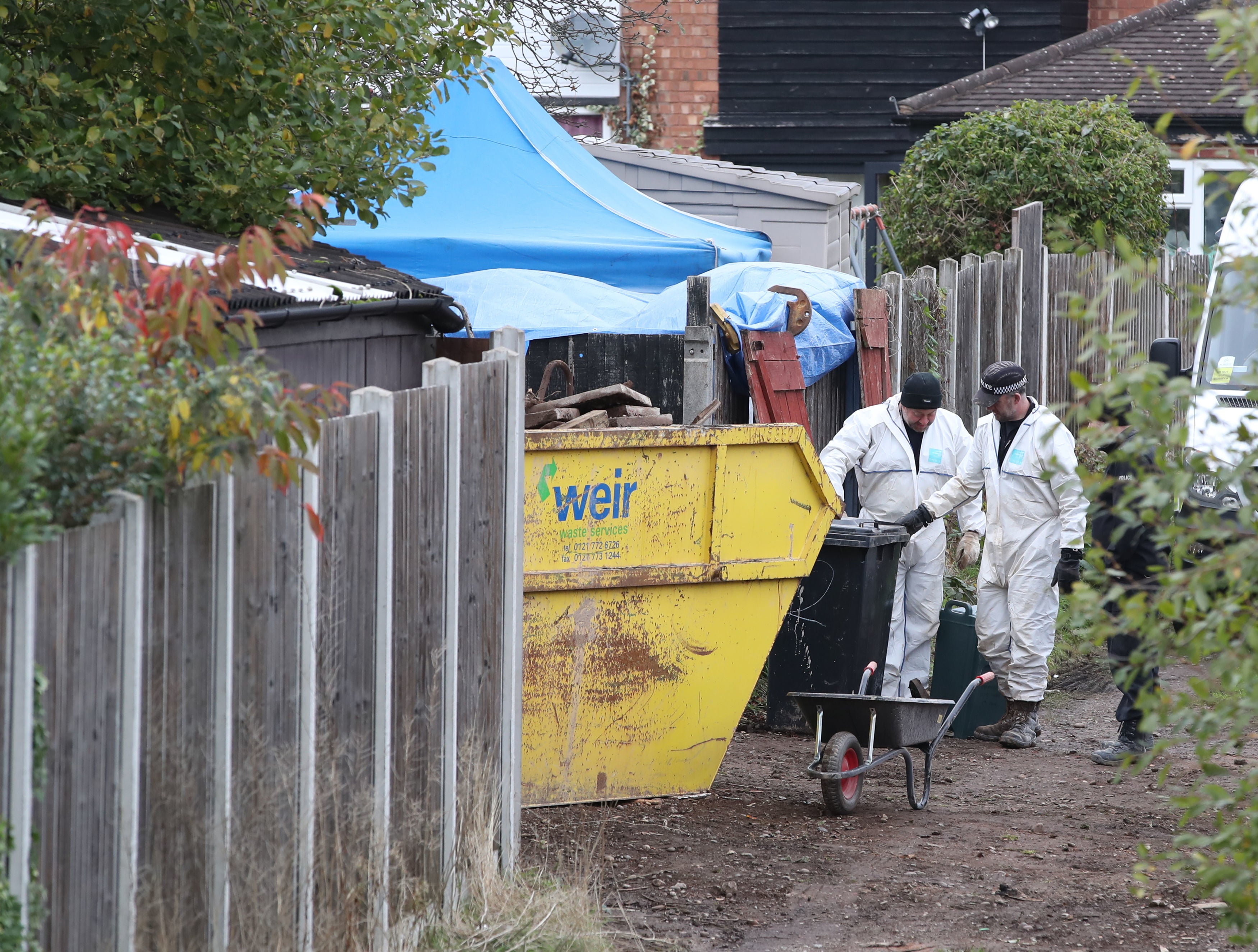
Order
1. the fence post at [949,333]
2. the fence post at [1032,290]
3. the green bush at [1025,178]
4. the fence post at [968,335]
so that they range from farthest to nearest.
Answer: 1. the green bush at [1025,178]
2. the fence post at [1032,290]
3. the fence post at [968,335]
4. the fence post at [949,333]

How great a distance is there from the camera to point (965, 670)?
7867 mm

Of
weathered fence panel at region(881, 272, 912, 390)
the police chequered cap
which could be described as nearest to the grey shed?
weathered fence panel at region(881, 272, 912, 390)

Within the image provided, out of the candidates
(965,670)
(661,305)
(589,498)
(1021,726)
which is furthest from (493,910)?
(661,305)

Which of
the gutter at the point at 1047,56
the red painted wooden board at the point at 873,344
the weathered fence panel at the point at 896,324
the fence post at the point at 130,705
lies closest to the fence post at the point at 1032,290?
the weathered fence panel at the point at 896,324

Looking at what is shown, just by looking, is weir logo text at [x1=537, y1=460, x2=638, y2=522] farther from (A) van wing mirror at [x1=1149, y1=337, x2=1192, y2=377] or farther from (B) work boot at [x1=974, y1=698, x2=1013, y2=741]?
(A) van wing mirror at [x1=1149, y1=337, x2=1192, y2=377]

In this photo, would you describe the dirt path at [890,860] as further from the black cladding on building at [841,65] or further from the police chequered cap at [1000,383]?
the black cladding on building at [841,65]

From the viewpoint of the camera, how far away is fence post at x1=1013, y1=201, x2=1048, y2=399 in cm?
1283

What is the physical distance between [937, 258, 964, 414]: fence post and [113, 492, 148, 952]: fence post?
26.7ft

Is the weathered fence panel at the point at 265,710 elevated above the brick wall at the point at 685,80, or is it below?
below

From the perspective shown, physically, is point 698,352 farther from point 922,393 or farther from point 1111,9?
point 1111,9

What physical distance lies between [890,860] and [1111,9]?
19491 millimetres

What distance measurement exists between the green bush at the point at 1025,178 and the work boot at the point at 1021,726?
731 cm

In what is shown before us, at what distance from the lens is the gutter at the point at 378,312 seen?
4898 millimetres

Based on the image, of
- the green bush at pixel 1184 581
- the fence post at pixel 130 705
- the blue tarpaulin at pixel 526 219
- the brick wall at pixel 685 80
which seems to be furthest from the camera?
the brick wall at pixel 685 80
